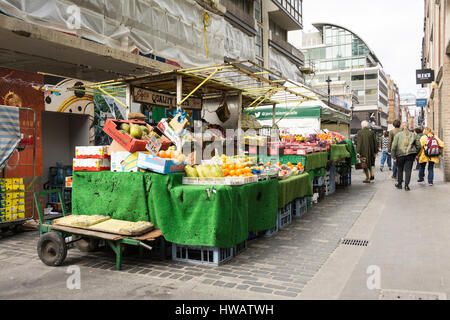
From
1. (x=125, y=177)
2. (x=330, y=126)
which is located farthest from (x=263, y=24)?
(x=125, y=177)

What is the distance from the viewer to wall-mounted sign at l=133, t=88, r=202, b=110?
8.47 m

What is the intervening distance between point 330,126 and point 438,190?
13861 mm

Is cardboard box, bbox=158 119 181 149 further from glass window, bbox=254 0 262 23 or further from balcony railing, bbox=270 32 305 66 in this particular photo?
balcony railing, bbox=270 32 305 66

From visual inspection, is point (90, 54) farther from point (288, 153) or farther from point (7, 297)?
point (7, 297)

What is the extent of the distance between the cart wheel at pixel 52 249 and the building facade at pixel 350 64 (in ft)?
247

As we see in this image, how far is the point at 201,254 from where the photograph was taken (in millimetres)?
5000

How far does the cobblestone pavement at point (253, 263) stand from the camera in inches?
166

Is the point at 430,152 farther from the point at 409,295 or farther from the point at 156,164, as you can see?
Answer: the point at 156,164

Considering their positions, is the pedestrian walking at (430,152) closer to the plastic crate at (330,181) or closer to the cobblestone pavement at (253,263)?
the plastic crate at (330,181)

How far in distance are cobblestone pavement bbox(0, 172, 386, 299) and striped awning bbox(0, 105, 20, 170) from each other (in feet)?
5.24

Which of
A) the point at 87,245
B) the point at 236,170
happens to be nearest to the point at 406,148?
the point at 236,170

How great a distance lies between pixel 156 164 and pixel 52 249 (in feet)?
6.22

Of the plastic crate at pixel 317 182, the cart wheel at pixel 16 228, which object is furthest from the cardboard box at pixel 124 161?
the plastic crate at pixel 317 182

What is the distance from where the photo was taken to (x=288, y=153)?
8.88 m
